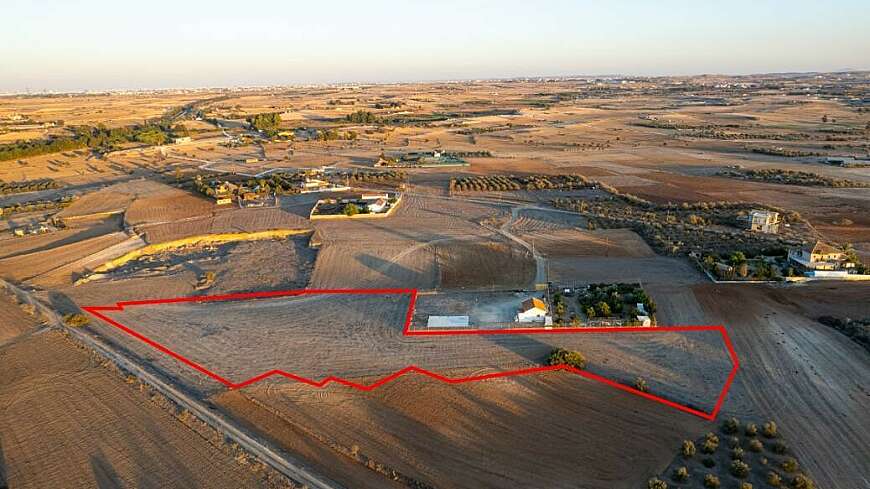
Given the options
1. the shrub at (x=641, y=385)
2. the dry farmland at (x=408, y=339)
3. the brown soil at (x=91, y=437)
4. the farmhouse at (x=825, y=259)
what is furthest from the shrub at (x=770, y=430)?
the farmhouse at (x=825, y=259)

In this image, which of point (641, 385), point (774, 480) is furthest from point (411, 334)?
point (774, 480)

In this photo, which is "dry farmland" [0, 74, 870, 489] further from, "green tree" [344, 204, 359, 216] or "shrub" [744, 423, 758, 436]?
"green tree" [344, 204, 359, 216]

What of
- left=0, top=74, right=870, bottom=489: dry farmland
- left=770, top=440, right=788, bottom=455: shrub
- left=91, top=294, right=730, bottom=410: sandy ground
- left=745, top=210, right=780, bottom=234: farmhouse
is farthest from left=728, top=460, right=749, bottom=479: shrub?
left=745, top=210, right=780, bottom=234: farmhouse

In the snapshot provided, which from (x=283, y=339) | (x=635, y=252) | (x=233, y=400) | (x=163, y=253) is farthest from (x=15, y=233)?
(x=635, y=252)

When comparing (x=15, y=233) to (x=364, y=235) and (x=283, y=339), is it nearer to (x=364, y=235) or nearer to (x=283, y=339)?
(x=364, y=235)

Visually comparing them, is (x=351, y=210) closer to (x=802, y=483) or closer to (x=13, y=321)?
(x=13, y=321)
